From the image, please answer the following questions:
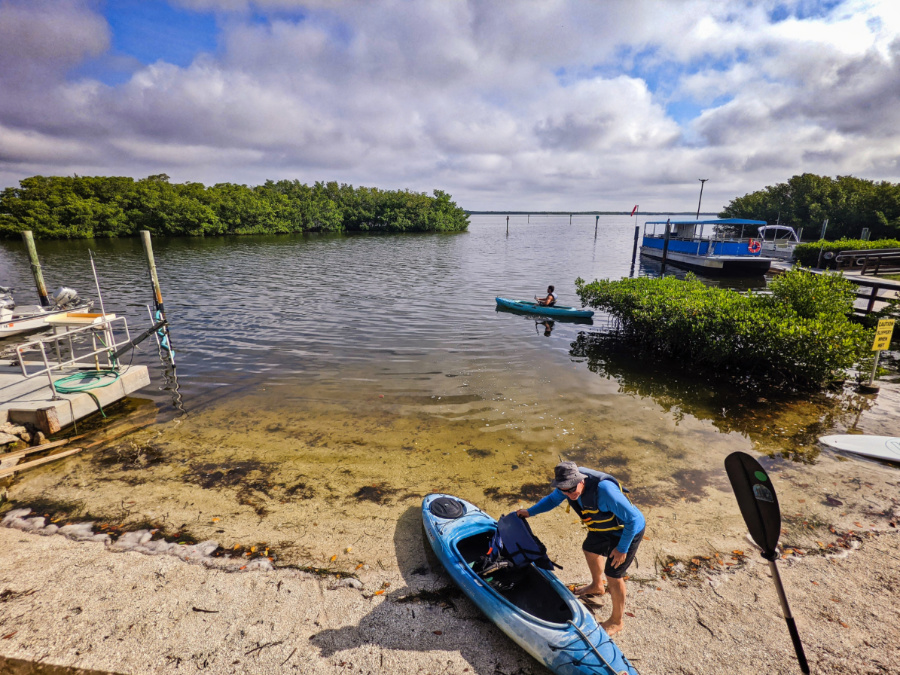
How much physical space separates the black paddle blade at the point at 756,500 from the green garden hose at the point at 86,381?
43.2 feet

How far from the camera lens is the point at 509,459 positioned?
29.1 feet

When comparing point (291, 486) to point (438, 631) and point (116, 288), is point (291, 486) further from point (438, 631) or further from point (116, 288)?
point (116, 288)

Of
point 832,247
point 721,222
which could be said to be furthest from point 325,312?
point 832,247

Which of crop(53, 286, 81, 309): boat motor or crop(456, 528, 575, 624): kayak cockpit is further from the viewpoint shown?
crop(53, 286, 81, 309): boat motor

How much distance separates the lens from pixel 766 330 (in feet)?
37.3

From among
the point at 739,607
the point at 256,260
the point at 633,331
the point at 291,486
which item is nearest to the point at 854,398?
the point at 633,331

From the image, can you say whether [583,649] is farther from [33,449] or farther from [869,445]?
[33,449]

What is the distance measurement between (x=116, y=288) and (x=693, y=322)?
35411 mm

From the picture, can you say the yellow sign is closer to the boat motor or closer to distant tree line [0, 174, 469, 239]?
the boat motor

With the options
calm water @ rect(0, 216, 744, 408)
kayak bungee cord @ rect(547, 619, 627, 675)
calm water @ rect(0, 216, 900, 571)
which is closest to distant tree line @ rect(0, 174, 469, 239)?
calm water @ rect(0, 216, 744, 408)

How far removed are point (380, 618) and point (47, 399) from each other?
394 inches

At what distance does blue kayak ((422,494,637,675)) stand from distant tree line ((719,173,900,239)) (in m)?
71.9

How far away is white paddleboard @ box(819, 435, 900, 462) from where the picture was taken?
8312 mm

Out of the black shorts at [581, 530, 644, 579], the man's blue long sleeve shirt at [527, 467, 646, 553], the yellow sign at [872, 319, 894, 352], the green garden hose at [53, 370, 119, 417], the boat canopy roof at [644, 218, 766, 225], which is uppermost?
the boat canopy roof at [644, 218, 766, 225]
